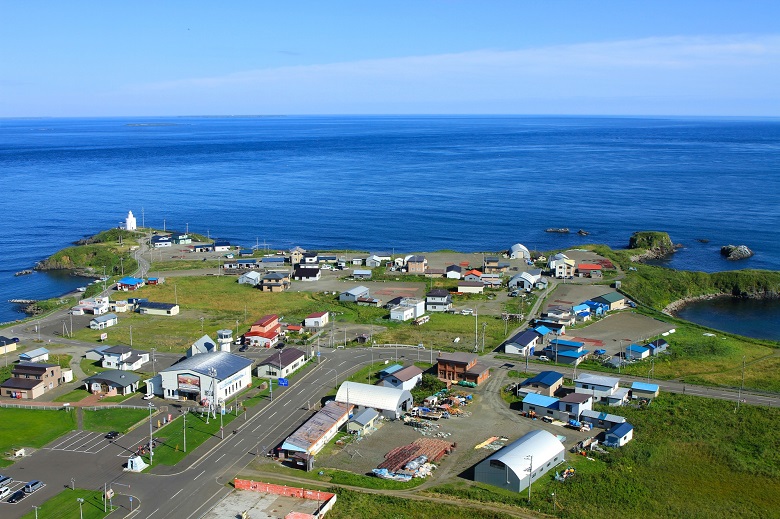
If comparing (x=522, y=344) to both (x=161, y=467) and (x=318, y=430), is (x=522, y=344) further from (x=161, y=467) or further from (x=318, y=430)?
(x=161, y=467)

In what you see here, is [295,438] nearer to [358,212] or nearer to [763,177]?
[358,212]

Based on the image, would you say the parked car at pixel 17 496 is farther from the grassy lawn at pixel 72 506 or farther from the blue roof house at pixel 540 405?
the blue roof house at pixel 540 405

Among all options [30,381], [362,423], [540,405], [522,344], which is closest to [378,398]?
[362,423]

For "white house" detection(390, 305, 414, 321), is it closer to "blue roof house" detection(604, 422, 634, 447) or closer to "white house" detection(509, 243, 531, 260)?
"blue roof house" detection(604, 422, 634, 447)

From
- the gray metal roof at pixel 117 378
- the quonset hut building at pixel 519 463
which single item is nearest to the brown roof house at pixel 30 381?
the gray metal roof at pixel 117 378

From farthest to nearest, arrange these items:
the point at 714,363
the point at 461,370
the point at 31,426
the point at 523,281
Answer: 1. the point at 523,281
2. the point at 714,363
3. the point at 461,370
4. the point at 31,426

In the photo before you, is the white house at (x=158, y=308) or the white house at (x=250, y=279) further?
the white house at (x=250, y=279)
